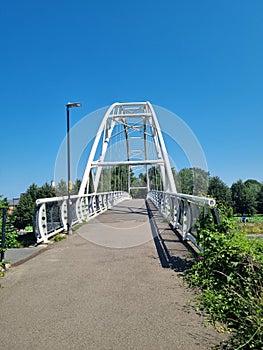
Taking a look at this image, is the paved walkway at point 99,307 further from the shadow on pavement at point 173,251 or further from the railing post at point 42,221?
the railing post at point 42,221

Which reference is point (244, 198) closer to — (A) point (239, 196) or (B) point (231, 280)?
(A) point (239, 196)

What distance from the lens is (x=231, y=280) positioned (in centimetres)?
289

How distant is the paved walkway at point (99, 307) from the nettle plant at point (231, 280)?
0.62 ft

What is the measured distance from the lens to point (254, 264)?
2.80 meters

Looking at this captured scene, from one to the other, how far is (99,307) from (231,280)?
135cm

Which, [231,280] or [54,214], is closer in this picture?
[231,280]

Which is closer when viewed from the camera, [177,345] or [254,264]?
[177,345]

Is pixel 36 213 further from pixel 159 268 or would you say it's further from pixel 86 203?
pixel 86 203

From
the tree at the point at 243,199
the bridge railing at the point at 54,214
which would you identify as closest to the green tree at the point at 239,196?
the tree at the point at 243,199

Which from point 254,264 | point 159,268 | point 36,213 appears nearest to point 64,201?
point 36,213

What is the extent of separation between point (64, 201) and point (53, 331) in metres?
6.04

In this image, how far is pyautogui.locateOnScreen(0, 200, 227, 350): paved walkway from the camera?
221 centimetres

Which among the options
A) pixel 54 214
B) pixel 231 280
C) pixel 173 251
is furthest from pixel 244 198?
pixel 231 280

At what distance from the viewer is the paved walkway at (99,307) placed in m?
2.21
